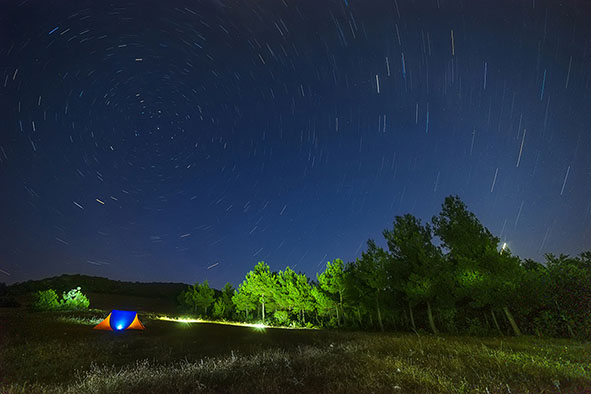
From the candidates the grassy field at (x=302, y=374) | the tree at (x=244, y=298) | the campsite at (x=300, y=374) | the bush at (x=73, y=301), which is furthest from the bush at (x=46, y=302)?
the grassy field at (x=302, y=374)

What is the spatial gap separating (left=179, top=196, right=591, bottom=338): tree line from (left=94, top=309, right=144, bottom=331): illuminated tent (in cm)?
2429

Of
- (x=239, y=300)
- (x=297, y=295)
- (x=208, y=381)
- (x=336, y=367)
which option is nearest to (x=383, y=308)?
(x=297, y=295)

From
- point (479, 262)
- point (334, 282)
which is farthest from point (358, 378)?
point (334, 282)

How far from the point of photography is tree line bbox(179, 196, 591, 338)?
20.7m

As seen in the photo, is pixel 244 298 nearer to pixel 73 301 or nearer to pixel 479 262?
pixel 73 301

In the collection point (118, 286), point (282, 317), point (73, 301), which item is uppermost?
point (118, 286)

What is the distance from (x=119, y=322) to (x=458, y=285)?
3162cm

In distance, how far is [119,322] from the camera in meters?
→ 22.4

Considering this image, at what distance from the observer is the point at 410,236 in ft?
105

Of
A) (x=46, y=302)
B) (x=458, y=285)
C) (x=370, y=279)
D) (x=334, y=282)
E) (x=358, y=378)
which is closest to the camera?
(x=358, y=378)

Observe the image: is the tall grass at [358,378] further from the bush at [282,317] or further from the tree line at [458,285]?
the bush at [282,317]

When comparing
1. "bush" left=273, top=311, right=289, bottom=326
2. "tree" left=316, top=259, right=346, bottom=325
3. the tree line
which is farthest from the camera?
"bush" left=273, top=311, right=289, bottom=326

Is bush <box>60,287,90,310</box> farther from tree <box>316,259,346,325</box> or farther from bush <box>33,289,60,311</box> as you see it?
tree <box>316,259,346,325</box>

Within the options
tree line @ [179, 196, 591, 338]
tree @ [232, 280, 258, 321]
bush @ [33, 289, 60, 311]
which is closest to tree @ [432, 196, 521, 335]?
tree line @ [179, 196, 591, 338]
